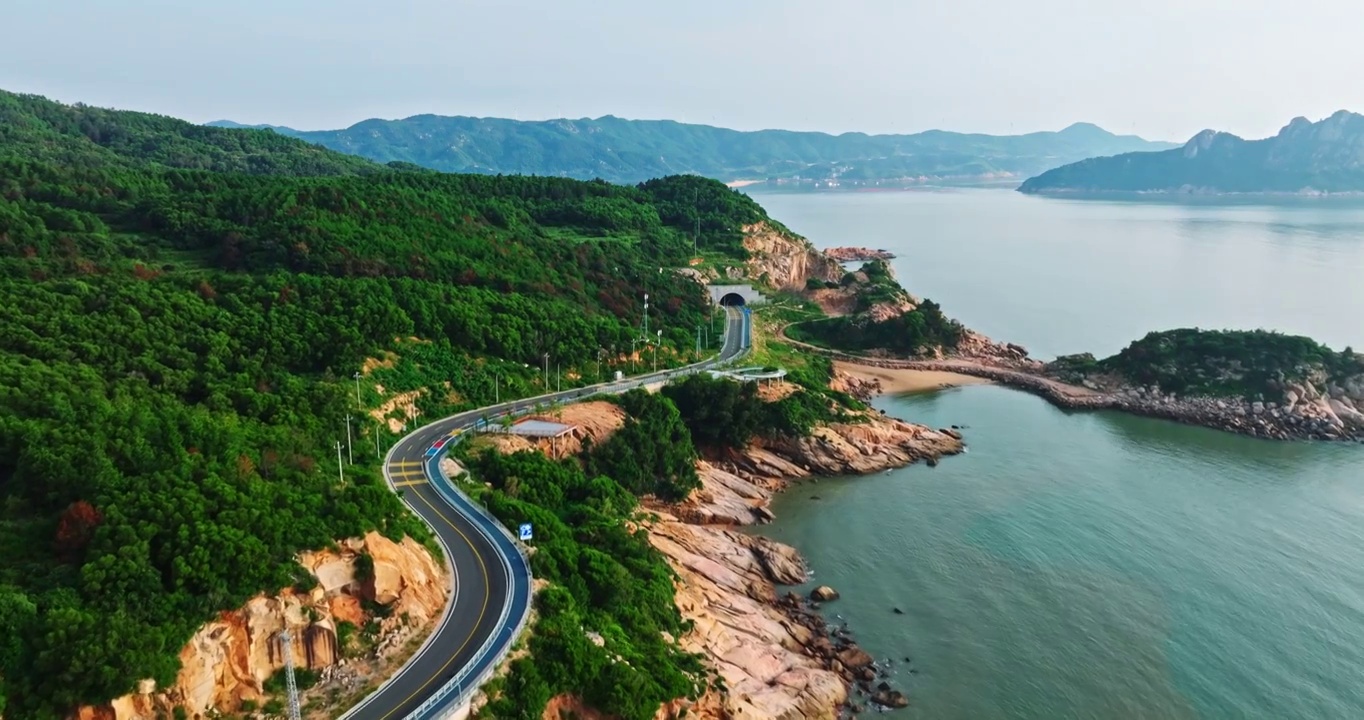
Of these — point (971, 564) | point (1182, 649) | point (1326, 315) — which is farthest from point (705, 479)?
point (1326, 315)

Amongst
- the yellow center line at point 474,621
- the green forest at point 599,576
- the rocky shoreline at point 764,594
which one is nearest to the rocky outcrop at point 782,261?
the rocky shoreline at point 764,594

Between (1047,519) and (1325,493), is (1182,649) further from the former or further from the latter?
(1325,493)

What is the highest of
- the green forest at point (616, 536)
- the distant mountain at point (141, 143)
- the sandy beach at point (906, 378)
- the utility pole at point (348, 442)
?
the distant mountain at point (141, 143)

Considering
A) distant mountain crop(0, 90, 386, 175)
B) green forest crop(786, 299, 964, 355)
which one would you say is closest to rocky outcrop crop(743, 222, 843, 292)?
green forest crop(786, 299, 964, 355)

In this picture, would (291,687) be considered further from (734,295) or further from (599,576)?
(734,295)

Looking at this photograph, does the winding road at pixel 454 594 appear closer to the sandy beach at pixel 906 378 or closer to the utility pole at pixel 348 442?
the utility pole at pixel 348 442

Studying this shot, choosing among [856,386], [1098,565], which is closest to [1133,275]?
[856,386]
